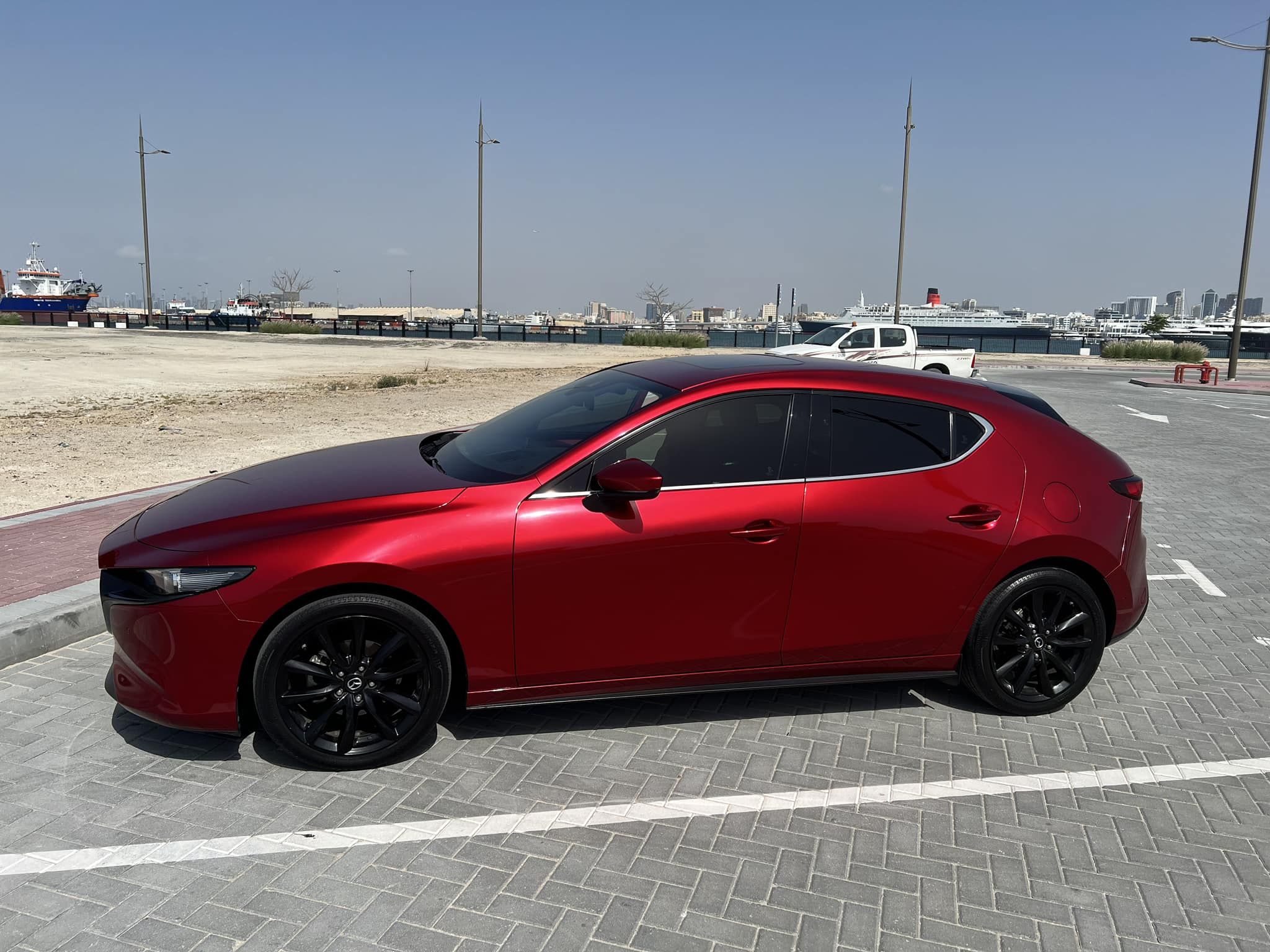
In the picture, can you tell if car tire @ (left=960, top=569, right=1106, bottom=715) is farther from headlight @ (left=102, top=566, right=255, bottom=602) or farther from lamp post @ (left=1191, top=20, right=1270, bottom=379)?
lamp post @ (left=1191, top=20, right=1270, bottom=379)

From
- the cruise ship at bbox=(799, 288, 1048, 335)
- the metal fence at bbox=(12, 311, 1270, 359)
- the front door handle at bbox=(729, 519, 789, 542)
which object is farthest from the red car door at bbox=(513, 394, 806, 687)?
the cruise ship at bbox=(799, 288, 1048, 335)

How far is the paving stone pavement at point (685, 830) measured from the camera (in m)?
3.12

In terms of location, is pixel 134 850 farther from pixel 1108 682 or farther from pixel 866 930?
pixel 1108 682

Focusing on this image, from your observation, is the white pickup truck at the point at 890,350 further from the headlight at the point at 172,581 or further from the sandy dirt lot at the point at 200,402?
the headlight at the point at 172,581

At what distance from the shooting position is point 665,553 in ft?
13.6

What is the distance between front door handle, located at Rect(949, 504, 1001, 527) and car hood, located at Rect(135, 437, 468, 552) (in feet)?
7.54

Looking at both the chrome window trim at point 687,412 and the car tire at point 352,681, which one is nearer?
the car tire at point 352,681

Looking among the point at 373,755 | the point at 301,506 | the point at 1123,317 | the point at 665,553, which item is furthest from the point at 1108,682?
the point at 1123,317

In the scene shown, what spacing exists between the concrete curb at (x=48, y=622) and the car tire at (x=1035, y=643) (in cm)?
453

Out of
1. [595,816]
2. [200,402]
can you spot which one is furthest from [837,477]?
[200,402]

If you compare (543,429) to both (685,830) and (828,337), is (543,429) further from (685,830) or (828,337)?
(828,337)

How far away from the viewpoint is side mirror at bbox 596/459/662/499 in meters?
4.02

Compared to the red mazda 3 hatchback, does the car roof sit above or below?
above

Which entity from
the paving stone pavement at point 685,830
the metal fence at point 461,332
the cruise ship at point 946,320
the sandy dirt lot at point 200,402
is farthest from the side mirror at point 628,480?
the cruise ship at point 946,320
